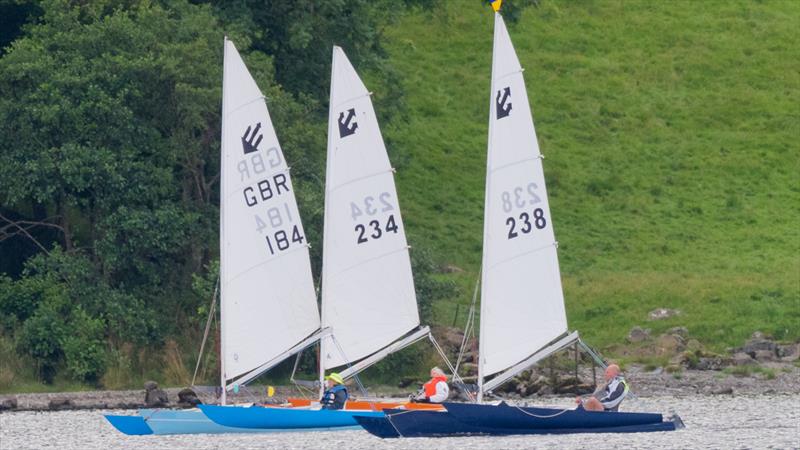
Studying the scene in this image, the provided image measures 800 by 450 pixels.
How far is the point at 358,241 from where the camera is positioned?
115ft

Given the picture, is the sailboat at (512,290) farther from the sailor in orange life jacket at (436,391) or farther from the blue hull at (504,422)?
the sailor in orange life jacket at (436,391)

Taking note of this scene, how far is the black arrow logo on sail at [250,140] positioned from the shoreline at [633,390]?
292 inches

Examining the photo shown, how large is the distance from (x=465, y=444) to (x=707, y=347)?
17.6m

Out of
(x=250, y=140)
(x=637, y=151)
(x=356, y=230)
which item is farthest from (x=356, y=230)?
(x=637, y=151)

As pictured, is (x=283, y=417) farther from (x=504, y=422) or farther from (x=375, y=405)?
(x=504, y=422)

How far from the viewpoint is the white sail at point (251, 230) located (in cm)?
3475

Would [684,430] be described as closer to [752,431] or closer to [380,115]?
[752,431]

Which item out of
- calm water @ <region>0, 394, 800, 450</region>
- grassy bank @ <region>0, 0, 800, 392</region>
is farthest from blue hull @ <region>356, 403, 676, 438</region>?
grassy bank @ <region>0, 0, 800, 392</region>

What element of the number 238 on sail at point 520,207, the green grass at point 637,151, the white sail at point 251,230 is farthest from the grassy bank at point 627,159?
the number 238 on sail at point 520,207

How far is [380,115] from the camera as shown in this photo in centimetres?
5444

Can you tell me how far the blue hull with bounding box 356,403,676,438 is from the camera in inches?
1276

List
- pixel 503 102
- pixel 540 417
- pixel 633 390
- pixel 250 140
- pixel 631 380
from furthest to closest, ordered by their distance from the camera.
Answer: pixel 631 380 → pixel 633 390 → pixel 250 140 → pixel 503 102 → pixel 540 417

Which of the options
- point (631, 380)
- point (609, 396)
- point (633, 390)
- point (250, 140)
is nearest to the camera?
point (609, 396)

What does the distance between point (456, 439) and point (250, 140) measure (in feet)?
24.5
